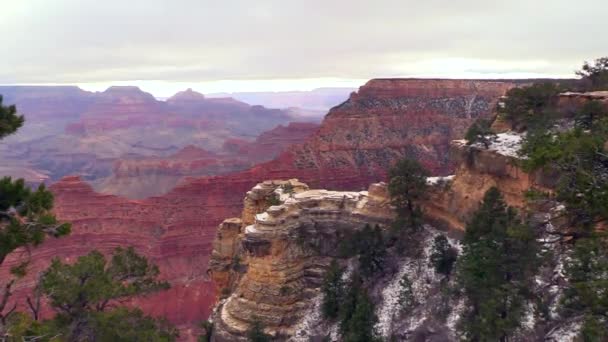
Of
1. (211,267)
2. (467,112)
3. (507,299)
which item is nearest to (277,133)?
(467,112)

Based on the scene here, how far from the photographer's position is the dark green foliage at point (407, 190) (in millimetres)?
24625

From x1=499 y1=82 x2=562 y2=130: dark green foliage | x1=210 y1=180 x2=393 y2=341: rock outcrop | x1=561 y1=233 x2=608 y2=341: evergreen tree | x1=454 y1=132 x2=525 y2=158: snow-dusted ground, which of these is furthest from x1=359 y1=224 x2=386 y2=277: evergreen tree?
x1=561 y1=233 x2=608 y2=341: evergreen tree

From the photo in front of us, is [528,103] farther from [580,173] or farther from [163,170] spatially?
[163,170]

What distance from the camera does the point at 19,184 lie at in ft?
44.5

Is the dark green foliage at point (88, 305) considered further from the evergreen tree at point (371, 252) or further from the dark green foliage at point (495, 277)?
the dark green foliage at point (495, 277)

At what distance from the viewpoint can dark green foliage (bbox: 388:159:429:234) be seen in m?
24.6

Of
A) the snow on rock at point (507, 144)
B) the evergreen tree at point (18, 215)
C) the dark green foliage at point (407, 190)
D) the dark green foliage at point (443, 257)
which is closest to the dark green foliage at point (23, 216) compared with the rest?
the evergreen tree at point (18, 215)

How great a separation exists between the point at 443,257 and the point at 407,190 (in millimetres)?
3549

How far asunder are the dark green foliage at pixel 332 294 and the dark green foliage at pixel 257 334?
285 centimetres

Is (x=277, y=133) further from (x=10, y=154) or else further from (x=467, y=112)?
(x=10, y=154)

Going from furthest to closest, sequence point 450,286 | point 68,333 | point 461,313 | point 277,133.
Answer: point 277,133
point 450,286
point 461,313
point 68,333

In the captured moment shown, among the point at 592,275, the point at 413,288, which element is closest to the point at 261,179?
the point at 413,288

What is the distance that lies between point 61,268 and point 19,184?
763 centimetres

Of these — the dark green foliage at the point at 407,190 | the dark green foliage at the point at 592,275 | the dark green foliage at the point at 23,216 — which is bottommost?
the dark green foliage at the point at 407,190
